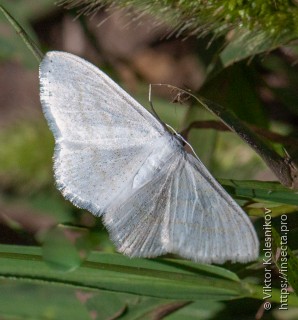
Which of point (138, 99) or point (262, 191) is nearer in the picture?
point (262, 191)

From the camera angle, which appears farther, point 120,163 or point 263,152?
point 120,163

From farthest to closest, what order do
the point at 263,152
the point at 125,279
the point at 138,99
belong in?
the point at 138,99, the point at 125,279, the point at 263,152

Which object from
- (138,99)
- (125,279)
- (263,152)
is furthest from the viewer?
(138,99)

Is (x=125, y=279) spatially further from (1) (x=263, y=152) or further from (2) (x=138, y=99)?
(2) (x=138, y=99)

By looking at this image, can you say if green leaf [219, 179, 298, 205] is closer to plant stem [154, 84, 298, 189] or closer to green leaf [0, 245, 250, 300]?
plant stem [154, 84, 298, 189]

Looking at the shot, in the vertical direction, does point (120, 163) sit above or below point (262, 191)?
above

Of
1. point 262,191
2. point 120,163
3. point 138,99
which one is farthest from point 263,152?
point 138,99

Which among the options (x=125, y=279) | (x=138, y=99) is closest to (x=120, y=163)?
(x=125, y=279)

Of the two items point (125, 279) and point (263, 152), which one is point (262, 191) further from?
point (125, 279)
